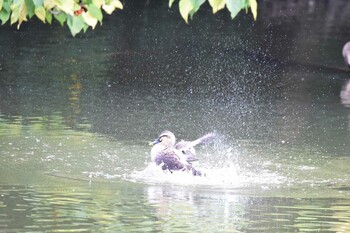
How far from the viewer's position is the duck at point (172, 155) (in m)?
9.37

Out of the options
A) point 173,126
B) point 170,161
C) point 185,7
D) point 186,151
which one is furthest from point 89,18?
point 173,126

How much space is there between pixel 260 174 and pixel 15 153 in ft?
7.47

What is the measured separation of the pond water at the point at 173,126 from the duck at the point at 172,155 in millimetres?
86

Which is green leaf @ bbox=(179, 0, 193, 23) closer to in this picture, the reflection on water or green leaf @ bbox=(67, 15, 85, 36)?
green leaf @ bbox=(67, 15, 85, 36)

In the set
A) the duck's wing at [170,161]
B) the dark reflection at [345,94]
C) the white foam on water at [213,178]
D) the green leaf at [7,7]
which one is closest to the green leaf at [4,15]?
the green leaf at [7,7]

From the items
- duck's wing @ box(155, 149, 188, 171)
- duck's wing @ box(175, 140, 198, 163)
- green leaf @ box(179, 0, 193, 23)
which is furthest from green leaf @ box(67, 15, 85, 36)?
duck's wing @ box(175, 140, 198, 163)

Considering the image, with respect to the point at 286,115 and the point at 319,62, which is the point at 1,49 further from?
the point at 286,115

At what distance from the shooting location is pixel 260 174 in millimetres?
9648

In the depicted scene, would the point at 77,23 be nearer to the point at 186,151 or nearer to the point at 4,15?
the point at 4,15

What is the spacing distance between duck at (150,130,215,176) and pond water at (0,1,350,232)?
0.09m

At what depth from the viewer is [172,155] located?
946 centimetres

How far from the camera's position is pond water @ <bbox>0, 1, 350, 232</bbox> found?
26.1 feet

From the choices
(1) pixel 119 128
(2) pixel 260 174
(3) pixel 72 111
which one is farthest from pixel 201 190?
(3) pixel 72 111

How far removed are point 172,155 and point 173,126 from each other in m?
2.87
